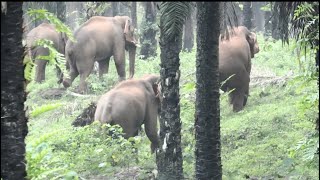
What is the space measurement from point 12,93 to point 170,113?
4898 mm

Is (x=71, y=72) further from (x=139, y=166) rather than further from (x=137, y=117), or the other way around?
(x=139, y=166)

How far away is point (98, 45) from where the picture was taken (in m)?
19.5

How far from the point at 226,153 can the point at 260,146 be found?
2.09 feet

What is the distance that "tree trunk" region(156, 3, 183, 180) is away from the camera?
1030 cm

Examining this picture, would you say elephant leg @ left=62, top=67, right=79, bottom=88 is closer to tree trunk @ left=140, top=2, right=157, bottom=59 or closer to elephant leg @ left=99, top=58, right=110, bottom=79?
elephant leg @ left=99, top=58, right=110, bottom=79

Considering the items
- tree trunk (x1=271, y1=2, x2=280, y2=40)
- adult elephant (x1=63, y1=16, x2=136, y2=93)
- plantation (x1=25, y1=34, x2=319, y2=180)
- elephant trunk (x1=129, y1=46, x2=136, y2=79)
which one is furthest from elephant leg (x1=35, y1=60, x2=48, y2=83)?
tree trunk (x1=271, y1=2, x2=280, y2=40)

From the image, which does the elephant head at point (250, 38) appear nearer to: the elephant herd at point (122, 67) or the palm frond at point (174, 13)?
the elephant herd at point (122, 67)

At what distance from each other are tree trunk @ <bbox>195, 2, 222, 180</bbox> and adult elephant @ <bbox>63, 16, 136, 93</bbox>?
9611mm

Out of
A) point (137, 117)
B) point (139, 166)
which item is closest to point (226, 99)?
point (137, 117)

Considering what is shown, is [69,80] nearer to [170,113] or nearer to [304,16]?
[170,113]

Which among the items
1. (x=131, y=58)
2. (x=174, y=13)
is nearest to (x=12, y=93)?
(x=174, y=13)

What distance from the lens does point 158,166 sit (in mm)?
11102

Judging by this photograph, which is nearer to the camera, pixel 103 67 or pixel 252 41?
pixel 252 41

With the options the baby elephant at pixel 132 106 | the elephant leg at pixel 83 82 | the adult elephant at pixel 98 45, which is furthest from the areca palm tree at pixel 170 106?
the adult elephant at pixel 98 45
